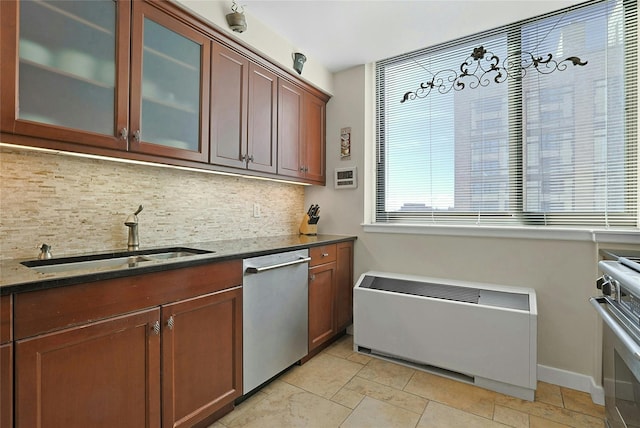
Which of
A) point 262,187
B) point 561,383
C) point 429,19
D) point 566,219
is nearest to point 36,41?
point 262,187

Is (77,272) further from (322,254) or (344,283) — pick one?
(344,283)

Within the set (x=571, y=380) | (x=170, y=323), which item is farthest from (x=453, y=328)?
(x=170, y=323)

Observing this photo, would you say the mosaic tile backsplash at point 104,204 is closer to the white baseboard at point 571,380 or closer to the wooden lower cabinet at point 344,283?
the wooden lower cabinet at point 344,283

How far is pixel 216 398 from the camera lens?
1.61 meters

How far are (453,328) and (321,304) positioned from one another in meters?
0.94

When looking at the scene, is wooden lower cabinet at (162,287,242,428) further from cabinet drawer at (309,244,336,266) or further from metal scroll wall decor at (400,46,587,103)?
metal scroll wall decor at (400,46,587,103)

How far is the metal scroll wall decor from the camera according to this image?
2.21m

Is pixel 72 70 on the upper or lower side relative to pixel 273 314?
upper

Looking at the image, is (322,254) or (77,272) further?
(322,254)

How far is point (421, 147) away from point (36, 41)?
8.18ft

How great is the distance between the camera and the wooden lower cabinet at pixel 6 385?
94 centimetres

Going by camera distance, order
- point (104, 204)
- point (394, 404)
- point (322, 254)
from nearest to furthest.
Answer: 1. point (104, 204)
2. point (394, 404)
3. point (322, 254)

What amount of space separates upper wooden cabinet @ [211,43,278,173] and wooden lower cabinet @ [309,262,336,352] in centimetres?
88

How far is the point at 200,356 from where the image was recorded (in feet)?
5.00
